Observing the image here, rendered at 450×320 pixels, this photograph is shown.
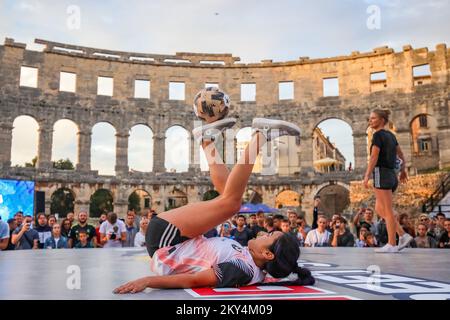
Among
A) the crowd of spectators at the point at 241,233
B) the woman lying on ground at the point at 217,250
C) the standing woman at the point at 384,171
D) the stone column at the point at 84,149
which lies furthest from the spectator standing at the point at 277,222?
the stone column at the point at 84,149

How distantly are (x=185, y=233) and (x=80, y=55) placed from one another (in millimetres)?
28865

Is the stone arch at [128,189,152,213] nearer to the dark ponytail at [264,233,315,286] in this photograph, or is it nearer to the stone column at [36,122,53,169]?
the stone column at [36,122,53,169]

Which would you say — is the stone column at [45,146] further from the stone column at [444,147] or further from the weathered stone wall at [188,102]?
the stone column at [444,147]

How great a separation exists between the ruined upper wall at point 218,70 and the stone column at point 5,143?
244cm

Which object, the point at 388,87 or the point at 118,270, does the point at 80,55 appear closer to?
the point at 388,87

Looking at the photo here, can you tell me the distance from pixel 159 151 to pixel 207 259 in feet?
91.0

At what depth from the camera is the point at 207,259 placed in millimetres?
3658

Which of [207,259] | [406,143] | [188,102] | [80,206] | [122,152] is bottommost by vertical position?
[207,259]

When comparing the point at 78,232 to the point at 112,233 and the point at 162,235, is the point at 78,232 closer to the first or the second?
the point at 112,233

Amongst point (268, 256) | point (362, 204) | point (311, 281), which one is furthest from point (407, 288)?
point (362, 204)

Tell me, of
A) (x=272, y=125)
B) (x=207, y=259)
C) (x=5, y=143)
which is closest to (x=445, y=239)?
(x=272, y=125)

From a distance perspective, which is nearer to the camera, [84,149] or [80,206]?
[80,206]

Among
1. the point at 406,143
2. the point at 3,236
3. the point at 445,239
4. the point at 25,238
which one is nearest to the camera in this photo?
the point at 3,236

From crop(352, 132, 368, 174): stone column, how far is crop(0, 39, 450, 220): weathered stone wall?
0.23 ft
